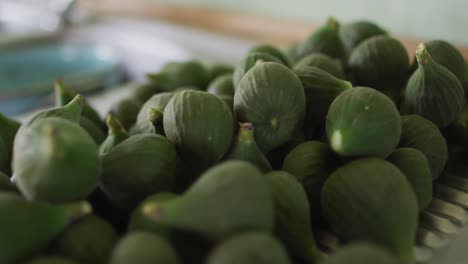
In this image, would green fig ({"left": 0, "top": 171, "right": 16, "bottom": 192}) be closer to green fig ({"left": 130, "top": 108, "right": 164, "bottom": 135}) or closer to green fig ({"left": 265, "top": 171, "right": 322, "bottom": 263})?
green fig ({"left": 130, "top": 108, "right": 164, "bottom": 135})

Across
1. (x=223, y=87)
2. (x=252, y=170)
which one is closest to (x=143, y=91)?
(x=223, y=87)

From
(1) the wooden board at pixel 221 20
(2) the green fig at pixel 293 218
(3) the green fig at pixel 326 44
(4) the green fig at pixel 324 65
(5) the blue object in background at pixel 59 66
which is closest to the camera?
(2) the green fig at pixel 293 218

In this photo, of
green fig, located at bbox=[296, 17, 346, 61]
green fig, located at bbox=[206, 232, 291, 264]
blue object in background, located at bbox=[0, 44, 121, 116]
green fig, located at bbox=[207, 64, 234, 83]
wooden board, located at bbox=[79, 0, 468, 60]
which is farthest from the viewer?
blue object in background, located at bbox=[0, 44, 121, 116]

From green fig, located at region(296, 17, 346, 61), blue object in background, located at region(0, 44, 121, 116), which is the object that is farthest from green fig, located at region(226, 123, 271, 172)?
blue object in background, located at region(0, 44, 121, 116)

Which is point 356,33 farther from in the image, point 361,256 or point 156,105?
point 361,256

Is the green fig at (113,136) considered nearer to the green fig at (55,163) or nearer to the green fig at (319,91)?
the green fig at (55,163)

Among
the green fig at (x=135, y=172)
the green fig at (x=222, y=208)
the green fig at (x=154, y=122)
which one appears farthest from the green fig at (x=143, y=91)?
the green fig at (x=222, y=208)
